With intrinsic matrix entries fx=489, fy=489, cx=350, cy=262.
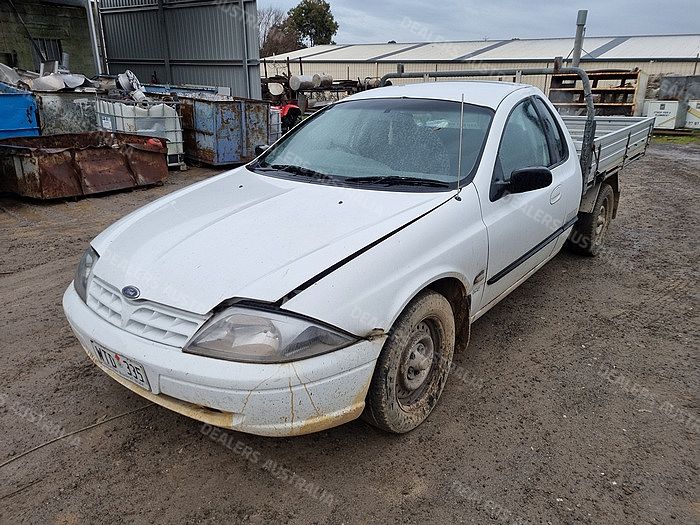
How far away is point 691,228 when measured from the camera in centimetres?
623

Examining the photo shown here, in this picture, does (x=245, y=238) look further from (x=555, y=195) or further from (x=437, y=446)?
(x=555, y=195)

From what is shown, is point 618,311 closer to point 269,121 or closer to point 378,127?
point 378,127

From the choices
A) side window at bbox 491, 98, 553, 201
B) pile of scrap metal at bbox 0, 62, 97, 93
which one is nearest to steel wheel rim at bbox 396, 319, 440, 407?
side window at bbox 491, 98, 553, 201

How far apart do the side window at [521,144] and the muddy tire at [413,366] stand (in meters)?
0.83

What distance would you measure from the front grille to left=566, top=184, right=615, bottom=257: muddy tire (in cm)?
419

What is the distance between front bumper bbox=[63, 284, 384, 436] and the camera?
1.87 metres

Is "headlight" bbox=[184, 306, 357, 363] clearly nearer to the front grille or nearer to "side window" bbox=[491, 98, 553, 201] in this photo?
the front grille

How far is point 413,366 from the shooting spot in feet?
7.98

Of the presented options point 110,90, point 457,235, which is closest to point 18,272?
point 457,235

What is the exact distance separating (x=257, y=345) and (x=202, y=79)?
45.7 ft

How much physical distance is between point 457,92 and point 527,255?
1.21 m

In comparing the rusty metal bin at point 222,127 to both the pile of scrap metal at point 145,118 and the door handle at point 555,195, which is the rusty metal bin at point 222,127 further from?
the door handle at point 555,195

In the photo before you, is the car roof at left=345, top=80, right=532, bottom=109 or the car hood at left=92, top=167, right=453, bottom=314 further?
the car roof at left=345, top=80, right=532, bottom=109

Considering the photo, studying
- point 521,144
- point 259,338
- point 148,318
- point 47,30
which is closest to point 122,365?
point 148,318
